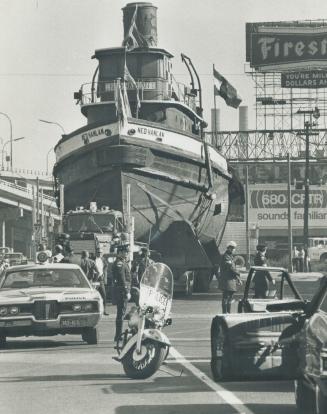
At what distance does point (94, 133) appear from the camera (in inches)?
1526

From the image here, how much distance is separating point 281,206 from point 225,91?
44.0 m

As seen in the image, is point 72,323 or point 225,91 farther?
point 225,91

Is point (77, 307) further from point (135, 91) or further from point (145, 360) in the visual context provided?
point (135, 91)

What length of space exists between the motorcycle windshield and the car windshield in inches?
212

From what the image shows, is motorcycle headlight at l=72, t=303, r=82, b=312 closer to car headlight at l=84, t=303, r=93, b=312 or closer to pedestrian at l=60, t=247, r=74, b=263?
car headlight at l=84, t=303, r=93, b=312

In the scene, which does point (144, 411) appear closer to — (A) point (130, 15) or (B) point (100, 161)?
(B) point (100, 161)

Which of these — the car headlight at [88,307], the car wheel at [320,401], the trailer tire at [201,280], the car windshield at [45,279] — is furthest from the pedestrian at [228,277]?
the trailer tire at [201,280]

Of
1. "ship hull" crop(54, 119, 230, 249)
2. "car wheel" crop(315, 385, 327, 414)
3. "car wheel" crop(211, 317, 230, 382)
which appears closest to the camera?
"car wheel" crop(315, 385, 327, 414)

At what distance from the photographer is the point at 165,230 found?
39062mm

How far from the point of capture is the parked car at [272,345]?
399 inches

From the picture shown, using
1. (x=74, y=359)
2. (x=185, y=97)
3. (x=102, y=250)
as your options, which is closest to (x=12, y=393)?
(x=74, y=359)

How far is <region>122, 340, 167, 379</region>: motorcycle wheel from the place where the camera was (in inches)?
537

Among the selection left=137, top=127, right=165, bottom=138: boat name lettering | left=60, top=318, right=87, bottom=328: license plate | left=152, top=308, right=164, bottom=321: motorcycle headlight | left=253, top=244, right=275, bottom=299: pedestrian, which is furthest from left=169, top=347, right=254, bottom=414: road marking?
left=137, top=127, right=165, bottom=138: boat name lettering

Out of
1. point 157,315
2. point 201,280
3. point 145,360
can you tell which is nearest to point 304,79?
point 201,280
